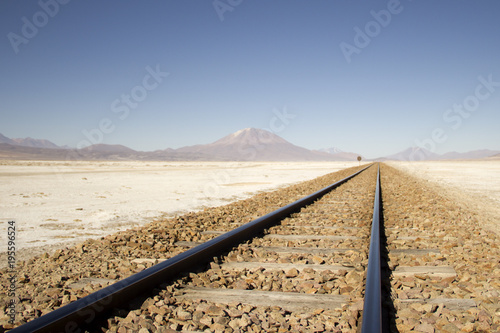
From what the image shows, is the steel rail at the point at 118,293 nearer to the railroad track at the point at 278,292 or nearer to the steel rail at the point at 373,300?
the railroad track at the point at 278,292

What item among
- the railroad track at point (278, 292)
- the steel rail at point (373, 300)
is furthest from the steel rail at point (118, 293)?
the steel rail at point (373, 300)

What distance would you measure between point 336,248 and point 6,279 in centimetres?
392

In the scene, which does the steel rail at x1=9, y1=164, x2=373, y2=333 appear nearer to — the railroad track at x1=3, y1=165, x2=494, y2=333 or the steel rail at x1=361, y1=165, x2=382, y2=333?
the railroad track at x1=3, y1=165, x2=494, y2=333

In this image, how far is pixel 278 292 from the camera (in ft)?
9.45

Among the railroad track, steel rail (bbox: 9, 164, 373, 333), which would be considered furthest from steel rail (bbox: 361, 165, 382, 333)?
steel rail (bbox: 9, 164, 373, 333)

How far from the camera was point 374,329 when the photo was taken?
1890 mm

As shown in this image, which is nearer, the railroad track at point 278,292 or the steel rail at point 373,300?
the steel rail at point 373,300

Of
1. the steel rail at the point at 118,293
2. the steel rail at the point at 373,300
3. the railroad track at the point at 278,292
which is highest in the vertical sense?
the steel rail at the point at 373,300

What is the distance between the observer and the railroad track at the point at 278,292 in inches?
90.2

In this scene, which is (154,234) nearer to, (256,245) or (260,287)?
(256,245)

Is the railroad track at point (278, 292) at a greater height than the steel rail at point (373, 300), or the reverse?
the steel rail at point (373, 300)

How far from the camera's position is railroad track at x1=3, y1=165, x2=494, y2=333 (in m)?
2.29

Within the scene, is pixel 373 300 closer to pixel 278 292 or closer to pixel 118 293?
pixel 278 292

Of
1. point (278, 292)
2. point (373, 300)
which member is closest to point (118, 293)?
point (278, 292)
